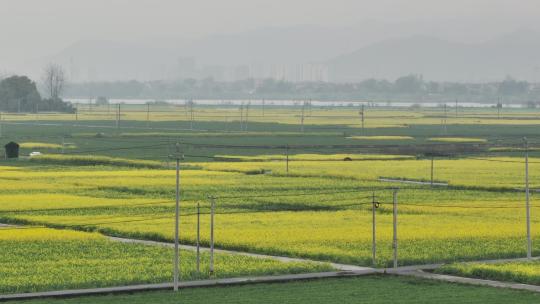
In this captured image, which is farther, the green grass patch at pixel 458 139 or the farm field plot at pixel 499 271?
the green grass patch at pixel 458 139

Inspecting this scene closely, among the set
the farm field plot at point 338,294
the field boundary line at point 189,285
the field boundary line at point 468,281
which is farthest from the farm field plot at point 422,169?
the farm field plot at point 338,294

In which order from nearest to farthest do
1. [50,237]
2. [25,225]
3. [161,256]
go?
[161,256]
[50,237]
[25,225]

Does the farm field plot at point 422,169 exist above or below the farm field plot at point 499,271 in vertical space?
above

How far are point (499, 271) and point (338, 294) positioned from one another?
5.87 metres

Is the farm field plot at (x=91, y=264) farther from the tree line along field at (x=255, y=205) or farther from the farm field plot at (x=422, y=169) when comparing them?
the farm field plot at (x=422, y=169)

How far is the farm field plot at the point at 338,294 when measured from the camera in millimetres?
33031

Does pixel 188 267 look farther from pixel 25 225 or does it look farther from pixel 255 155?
pixel 255 155

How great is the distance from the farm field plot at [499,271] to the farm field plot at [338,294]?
1.71 m

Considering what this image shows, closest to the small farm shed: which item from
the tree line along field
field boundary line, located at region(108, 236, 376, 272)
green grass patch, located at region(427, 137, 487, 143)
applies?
the tree line along field

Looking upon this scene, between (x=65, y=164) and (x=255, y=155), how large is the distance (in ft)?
52.7

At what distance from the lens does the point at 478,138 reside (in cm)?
12719

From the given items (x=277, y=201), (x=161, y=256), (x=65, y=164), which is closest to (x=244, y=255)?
(x=161, y=256)

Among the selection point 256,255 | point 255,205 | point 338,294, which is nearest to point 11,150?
point 255,205

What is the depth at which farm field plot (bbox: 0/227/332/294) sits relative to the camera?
35875 mm
